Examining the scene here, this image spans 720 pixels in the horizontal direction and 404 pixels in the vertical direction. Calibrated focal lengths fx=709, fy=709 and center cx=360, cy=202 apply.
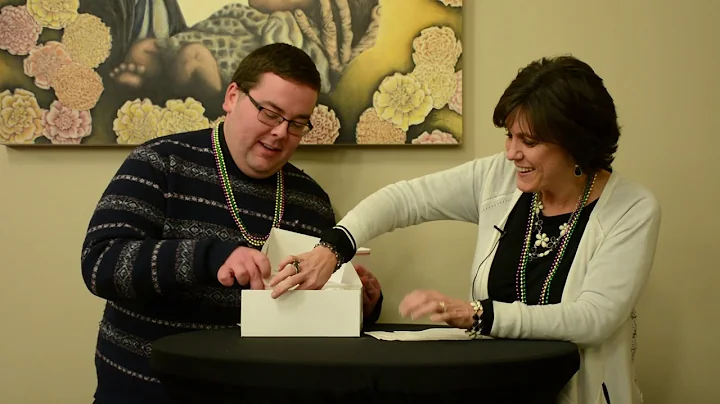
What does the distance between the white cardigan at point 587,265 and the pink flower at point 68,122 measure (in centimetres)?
90

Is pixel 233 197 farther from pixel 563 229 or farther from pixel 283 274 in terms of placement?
pixel 563 229

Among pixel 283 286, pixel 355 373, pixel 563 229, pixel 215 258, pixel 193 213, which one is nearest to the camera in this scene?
pixel 355 373

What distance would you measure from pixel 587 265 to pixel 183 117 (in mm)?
1171

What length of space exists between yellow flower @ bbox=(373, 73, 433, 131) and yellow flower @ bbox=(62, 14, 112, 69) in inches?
30.9

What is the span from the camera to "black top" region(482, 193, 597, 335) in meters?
1.50

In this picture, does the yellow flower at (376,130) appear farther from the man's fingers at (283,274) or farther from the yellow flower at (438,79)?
the man's fingers at (283,274)

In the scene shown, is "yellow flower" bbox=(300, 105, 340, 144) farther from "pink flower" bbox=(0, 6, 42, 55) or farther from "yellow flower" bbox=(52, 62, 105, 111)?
"pink flower" bbox=(0, 6, 42, 55)

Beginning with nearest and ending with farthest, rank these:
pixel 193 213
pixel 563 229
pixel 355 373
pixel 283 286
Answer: pixel 355 373 → pixel 283 286 → pixel 563 229 → pixel 193 213

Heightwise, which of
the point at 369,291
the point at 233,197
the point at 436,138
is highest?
the point at 436,138

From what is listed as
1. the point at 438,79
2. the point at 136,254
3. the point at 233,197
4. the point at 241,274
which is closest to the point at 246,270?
the point at 241,274

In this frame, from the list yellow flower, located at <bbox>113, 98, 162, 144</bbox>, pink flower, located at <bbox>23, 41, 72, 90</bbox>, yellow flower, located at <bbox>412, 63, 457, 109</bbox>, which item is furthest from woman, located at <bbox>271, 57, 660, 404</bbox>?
pink flower, located at <bbox>23, 41, 72, 90</bbox>

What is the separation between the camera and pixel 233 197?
172 cm

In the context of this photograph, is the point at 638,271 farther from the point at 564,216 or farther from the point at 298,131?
the point at 298,131

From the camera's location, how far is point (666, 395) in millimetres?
2010
